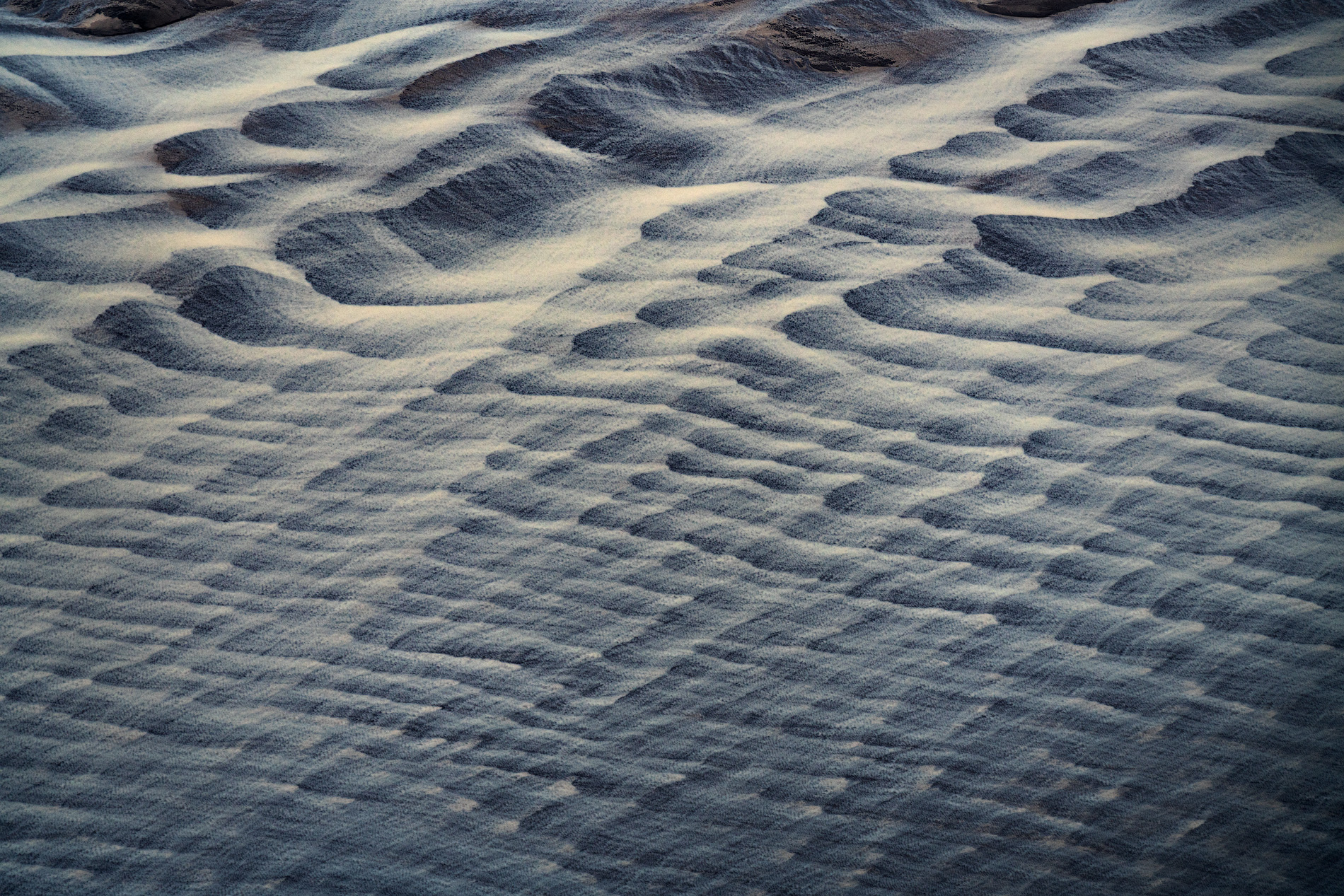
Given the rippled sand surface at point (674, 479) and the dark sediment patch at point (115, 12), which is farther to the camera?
the dark sediment patch at point (115, 12)

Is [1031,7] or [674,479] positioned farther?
[1031,7]

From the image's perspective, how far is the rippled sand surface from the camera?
996 millimetres

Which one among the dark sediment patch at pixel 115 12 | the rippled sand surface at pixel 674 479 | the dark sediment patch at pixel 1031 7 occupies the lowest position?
the rippled sand surface at pixel 674 479

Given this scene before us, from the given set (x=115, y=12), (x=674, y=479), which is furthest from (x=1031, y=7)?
(x=115, y=12)

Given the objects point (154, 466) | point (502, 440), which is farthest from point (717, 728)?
point (154, 466)

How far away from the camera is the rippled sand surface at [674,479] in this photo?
996 millimetres

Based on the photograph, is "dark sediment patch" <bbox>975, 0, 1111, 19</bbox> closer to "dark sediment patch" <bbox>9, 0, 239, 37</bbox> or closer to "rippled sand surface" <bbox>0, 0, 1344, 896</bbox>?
"rippled sand surface" <bbox>0, 0, 1344, 896</bbox>

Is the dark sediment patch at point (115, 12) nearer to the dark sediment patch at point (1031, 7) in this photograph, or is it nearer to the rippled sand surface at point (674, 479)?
the rippled sand surface at point (674, 479)

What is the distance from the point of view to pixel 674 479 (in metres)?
1.25

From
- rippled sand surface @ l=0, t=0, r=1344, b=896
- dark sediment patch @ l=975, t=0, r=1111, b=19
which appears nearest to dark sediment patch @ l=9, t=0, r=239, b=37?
rippled sand surface @ l=0, t=0, r=1344, b=896

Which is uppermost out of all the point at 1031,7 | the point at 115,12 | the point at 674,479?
the point at 115,12

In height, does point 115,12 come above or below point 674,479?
above

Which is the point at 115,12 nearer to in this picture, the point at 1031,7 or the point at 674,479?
the point at 674,479

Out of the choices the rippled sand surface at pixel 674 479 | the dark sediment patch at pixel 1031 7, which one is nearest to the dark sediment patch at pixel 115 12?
the rippled sand surface at pixel 674 479
